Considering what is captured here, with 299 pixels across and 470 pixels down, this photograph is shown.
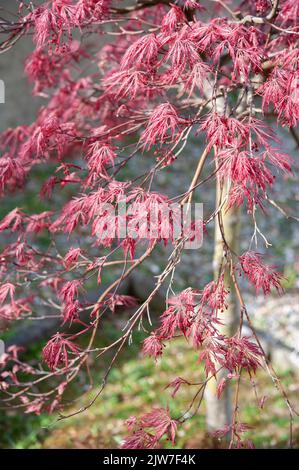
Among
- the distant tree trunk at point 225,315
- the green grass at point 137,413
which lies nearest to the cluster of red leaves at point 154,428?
the distant tree trunk at point 225,315

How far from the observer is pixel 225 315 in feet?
9.61

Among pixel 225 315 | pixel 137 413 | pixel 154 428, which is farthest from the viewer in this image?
pixel 137 413

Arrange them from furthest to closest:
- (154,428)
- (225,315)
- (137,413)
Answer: (137,413) < (225,315) < (154,428)

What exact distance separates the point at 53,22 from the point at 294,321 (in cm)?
309

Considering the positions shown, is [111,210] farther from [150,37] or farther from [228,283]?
[228,283]

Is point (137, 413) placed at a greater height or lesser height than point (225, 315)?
lesser

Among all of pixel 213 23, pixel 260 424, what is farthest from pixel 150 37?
pixel 260 424

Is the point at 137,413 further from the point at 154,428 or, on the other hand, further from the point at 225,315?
the point at 154,428

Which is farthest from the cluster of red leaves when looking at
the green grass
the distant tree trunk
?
the green grass

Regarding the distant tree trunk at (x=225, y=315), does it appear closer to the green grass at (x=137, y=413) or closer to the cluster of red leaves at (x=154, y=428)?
the green grass at (x=137, y=413)

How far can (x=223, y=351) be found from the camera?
5.88 feet

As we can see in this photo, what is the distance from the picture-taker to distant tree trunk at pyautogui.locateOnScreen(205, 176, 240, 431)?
9.28 feet

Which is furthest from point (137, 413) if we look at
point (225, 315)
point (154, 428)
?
point (154, 428)

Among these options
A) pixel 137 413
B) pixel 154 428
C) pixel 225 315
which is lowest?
pixel 137 413
